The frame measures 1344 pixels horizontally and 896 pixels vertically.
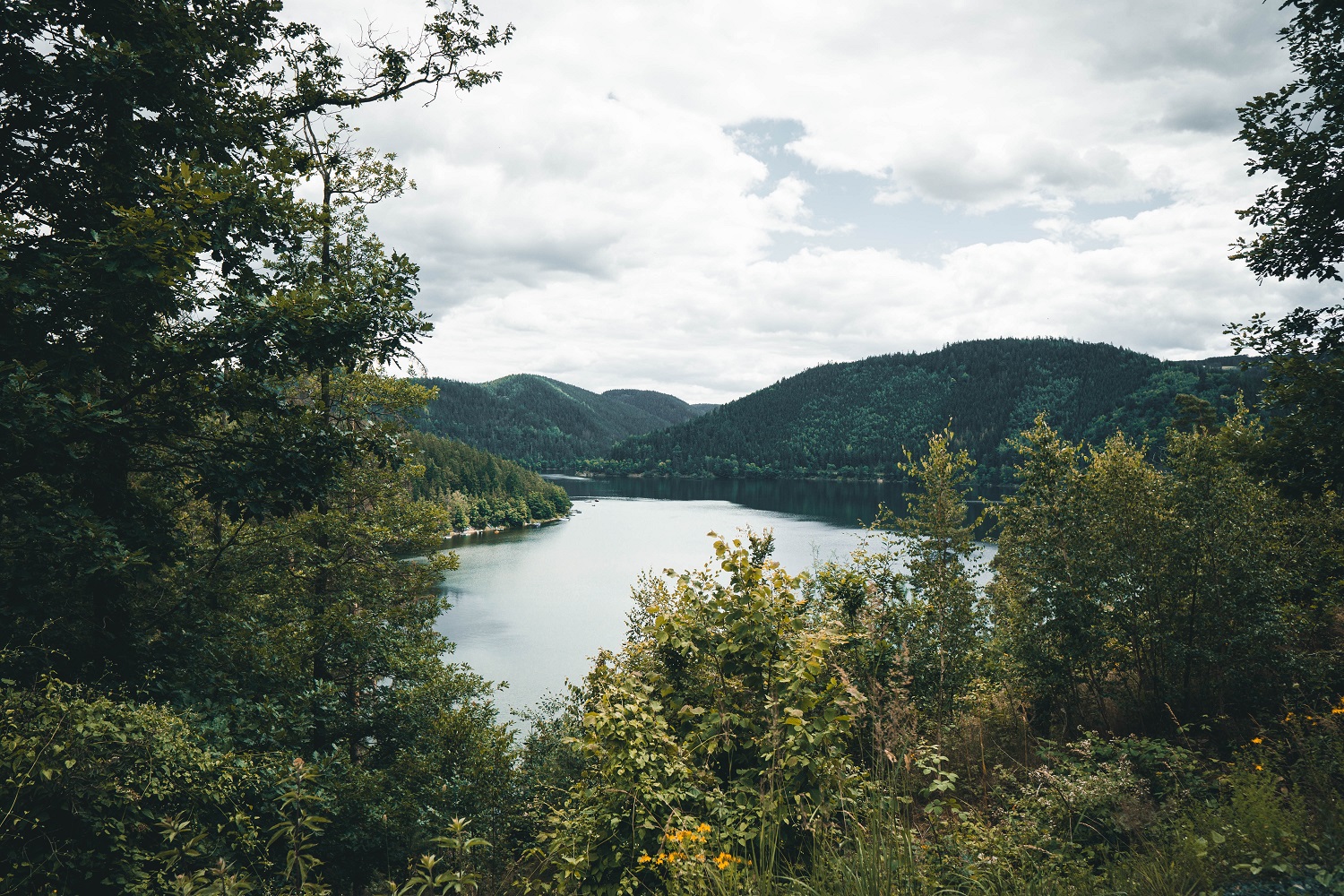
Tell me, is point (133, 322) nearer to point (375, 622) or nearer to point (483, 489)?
point (375, 622)

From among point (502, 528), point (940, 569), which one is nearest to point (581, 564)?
point (502, 528)

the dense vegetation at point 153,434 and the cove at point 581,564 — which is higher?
the dense vegetation at point 153,434

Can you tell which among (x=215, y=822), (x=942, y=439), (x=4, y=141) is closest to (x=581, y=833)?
(x=215, y=822)

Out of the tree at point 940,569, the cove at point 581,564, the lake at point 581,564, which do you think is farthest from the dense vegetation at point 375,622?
the cove at point 581,564

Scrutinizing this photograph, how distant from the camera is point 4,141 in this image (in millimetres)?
5164

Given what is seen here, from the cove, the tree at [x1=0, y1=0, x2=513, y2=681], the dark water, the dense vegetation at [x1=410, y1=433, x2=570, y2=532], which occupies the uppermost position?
the tree at [x1=0, y1=0, x2=513, y2=681]

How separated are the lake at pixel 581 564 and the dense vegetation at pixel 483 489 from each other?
11.7 feet

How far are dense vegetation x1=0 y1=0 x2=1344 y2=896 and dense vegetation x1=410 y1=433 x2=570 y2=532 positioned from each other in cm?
8114

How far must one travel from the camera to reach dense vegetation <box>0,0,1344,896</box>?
3451 mm

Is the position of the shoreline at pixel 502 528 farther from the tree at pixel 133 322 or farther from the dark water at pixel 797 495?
the tree at pixel 133 322

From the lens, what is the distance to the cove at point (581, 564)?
40.2m

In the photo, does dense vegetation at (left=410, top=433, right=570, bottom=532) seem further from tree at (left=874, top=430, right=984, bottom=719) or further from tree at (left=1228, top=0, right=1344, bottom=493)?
tree at (left=1228, top=0, right=1344, bottom=493)

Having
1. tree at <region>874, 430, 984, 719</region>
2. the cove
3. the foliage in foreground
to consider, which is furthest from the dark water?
the foliage in foreground

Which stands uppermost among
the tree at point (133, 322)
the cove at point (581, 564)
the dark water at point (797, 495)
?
the tree at point (133, 322)
